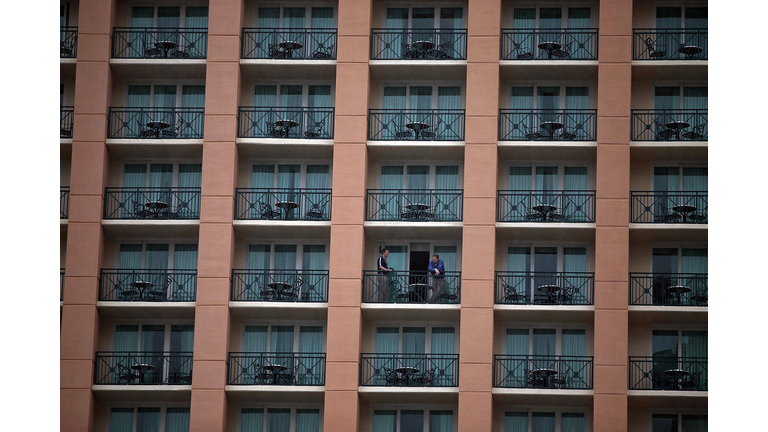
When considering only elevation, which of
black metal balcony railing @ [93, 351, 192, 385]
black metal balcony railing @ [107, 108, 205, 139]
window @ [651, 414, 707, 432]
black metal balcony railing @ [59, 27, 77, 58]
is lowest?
window @ [651, 414, 707, 432]

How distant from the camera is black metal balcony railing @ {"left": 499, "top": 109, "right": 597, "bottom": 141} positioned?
120 ft

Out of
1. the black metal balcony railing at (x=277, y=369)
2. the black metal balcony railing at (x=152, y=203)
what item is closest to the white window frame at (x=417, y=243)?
the black metal balcony railing at (x=277, y=369)

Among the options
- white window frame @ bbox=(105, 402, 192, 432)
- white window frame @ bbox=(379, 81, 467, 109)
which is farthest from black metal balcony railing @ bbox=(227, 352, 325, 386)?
white window frame @ bbox=(379, 81, 467, 109)

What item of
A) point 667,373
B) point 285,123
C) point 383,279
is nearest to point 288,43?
point 285,123

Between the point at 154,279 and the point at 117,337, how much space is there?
2329mm

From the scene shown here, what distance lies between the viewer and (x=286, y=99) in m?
38.0

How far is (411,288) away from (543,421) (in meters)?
6.16

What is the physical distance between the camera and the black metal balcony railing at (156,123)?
37188 millimetres

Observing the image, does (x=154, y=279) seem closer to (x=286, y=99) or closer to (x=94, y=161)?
(x=94, y=161)

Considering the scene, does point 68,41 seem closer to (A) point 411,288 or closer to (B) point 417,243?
(B) point 417,243

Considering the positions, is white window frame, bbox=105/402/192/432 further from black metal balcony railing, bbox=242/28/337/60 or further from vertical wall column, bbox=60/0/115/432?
black metal balcony railing, bbox=242/28/337/60

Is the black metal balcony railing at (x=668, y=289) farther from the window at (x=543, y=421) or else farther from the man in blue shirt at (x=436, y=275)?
the man in blue shirt at (x=436, y=275)

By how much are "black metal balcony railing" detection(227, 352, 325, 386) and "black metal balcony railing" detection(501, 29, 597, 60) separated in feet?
40.4

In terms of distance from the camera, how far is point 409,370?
34844 mm
